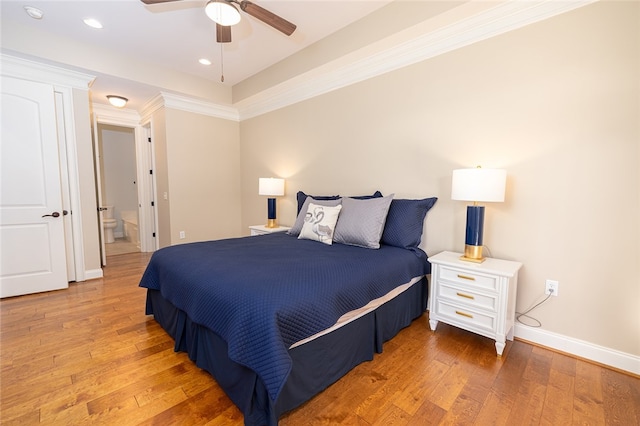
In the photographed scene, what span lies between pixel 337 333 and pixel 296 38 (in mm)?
3000

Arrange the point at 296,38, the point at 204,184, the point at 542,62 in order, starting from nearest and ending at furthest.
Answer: the point at 542,62, the point at 296,38, the point at 204,184

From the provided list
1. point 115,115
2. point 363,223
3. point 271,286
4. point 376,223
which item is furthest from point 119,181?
point 271,286

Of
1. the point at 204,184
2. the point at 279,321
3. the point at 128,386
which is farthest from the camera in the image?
the point at 204,184

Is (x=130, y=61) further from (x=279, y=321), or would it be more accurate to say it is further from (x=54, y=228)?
(x=279, y=321)

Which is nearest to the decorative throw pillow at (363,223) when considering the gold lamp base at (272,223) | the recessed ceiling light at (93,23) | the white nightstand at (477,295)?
the white nightstand at (477,295)

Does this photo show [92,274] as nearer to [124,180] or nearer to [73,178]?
[73,178]

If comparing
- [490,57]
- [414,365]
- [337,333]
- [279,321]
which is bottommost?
[414,365]

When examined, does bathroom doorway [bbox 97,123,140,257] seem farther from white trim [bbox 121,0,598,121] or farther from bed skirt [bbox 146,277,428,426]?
bed skirt [bbox 146,277,428,426]

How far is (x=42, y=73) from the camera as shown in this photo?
301cm

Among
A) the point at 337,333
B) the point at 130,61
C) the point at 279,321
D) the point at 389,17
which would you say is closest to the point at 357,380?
the point at 337,333

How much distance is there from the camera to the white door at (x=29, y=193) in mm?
2818

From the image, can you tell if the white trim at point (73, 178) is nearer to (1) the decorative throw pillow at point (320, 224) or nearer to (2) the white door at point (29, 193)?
(2) the white door at point (29, 193)

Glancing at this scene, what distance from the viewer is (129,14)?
261cm

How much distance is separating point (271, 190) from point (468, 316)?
2.71 metres
